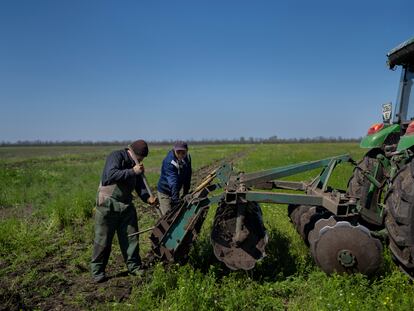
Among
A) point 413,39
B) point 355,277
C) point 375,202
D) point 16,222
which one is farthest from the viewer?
point 16,222

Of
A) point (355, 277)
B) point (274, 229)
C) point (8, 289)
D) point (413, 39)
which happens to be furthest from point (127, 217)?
point (413, 39)

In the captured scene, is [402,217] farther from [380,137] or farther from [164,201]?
[164,201]

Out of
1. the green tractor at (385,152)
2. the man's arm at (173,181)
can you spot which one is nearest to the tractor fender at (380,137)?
→ the green tractor at (385,152)

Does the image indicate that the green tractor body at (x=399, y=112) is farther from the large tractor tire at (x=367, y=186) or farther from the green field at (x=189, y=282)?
the green field at (x=189, y=282)

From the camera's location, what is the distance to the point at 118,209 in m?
5.50

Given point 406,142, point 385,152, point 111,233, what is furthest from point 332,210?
point 111,233

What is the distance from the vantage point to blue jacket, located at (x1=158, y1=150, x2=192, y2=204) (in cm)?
604

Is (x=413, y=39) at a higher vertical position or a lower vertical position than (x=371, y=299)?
higher

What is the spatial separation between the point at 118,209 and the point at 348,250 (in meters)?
Result: 3.00

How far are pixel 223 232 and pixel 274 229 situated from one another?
2.00 m

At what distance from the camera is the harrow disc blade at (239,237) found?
4.87 metres

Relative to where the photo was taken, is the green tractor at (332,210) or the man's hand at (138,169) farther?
the man's hand at (138,169)

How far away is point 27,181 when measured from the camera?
55.9 ft

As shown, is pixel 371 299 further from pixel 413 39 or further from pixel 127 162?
pixel 127 162
